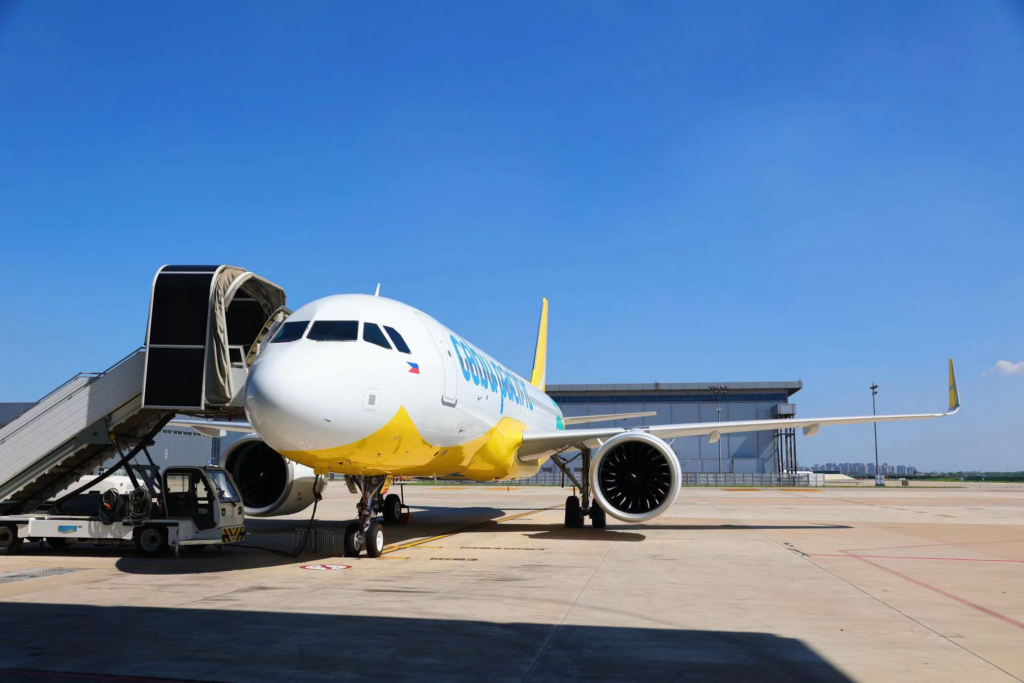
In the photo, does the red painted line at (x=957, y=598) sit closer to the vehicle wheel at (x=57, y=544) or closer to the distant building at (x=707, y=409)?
the vehicle wheel at (x=57, y=544)

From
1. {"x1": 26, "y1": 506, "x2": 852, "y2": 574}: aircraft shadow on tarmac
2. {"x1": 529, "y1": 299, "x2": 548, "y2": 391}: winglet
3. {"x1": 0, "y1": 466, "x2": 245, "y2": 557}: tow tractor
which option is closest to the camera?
{"x1": 26, "y1": 506, "x2": 852, "y2": 574}: aircraft shadow on tarmac

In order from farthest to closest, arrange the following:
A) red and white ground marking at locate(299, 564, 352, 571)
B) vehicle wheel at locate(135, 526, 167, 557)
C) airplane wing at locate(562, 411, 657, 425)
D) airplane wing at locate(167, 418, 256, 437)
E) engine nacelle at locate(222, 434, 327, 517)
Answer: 1. airplane wing at locate(562, 411, 657, 425)
2. airplane wing at locate(167, 418, 256, 437)
3. engine nacelle at locate(222, 434, 327, 517)
4. vehicle wheel at locate(135, 526, 167, 557)
5. red and white ground marking at locate(299, 564, 352, 571)

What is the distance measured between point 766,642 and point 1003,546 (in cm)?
1192

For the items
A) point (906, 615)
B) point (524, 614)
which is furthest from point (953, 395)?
point (524, 614)

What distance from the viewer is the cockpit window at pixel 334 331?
32.1 feet

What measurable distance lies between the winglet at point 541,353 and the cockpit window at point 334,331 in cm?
1932

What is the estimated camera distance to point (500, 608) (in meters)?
7.38

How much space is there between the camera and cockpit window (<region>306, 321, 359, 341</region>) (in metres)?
9.80

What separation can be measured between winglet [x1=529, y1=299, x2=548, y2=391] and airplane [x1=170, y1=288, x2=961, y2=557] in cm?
1078

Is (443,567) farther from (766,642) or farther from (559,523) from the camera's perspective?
(559,523)

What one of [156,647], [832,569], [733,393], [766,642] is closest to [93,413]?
[156,647]

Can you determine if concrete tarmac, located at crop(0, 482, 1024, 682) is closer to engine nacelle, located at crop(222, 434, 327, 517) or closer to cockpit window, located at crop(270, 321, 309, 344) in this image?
engine nacelle, located at crop(222, 434, 327, 517)

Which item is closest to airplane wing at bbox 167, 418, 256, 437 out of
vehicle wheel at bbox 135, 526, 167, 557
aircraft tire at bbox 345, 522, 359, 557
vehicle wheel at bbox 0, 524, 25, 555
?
vehicle wheel at bbox 0, 524, 25, 555

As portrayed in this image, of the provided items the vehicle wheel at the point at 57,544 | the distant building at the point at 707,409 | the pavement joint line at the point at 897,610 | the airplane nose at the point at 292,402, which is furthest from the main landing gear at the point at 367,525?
the distant building at the point at 707,409
